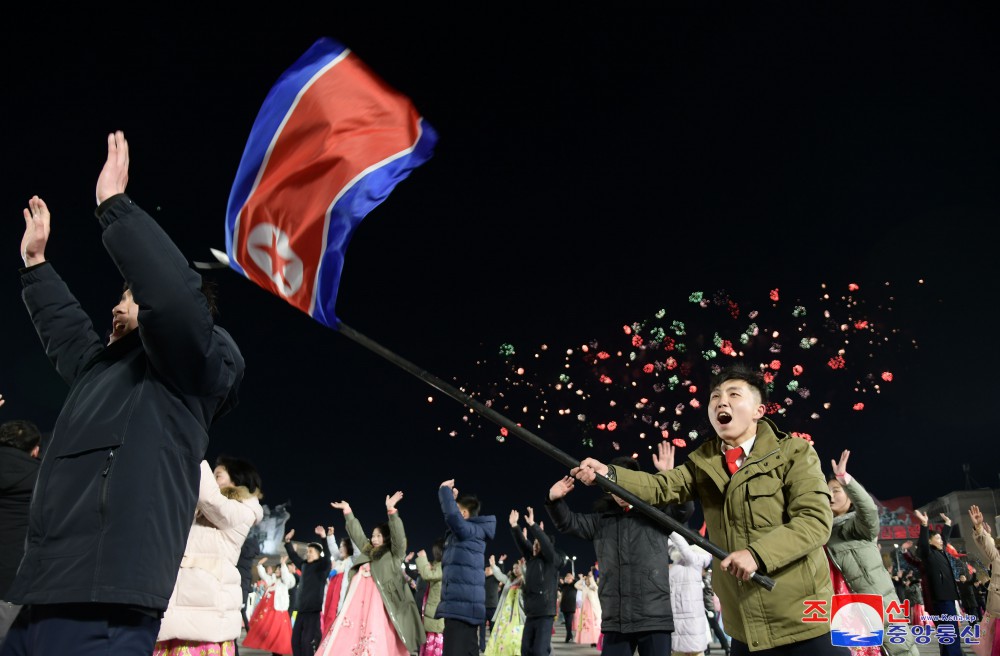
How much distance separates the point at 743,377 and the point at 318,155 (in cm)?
278

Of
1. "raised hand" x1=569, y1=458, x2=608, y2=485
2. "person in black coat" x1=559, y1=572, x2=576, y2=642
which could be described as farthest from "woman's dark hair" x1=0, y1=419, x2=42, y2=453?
"person in black coat" x1=559, y1=572, x2=576, y2=642

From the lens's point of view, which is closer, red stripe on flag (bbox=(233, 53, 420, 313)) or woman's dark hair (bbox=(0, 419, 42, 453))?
red stripe on flag (bbox=(233, 53, 420, 313))

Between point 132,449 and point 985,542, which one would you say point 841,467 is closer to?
point 985,542

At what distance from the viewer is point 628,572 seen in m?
6.34

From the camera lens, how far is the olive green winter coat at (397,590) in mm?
9312

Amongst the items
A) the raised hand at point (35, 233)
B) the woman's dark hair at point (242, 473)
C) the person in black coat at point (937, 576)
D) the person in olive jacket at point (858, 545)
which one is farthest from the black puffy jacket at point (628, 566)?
the person in black coat at point (937, 576)

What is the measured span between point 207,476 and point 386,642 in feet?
18.0

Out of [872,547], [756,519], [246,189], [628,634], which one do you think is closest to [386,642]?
[628,634]

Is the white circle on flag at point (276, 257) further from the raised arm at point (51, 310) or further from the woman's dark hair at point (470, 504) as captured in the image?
the woman's dark hair at point (470, 504)

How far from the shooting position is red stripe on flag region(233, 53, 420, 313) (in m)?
3.71

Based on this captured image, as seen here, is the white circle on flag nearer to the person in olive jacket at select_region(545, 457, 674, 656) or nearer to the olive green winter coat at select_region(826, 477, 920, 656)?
the person in olive jacket at select_region(545, 457, 674, 656)

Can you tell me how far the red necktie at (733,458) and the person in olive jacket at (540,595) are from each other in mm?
5955

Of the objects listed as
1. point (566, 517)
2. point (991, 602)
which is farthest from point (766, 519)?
point (991, 602)

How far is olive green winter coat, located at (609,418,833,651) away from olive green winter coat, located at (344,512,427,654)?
5.66 m
